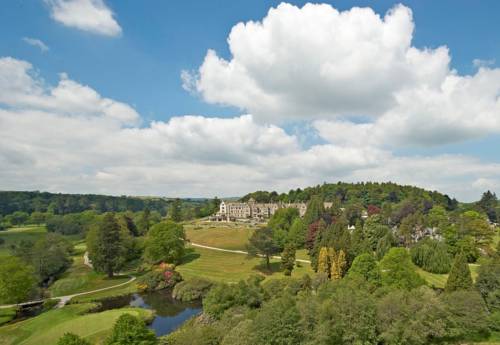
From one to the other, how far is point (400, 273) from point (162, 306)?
33.0 m

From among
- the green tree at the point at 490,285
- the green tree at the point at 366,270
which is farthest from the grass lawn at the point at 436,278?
the green tree at the point at 366,270

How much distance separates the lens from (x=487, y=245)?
5894 cm

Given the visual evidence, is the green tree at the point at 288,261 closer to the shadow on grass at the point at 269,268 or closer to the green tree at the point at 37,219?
the shadow on grass at the point at 269,268

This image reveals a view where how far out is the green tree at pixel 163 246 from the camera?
6249 centimetres

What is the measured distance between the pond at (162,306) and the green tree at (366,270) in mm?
22082

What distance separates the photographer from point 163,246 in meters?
63.1

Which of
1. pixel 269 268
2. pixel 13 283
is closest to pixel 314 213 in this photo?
pixel 269 268

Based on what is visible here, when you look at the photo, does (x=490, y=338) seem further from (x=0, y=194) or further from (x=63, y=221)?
(x=0, y=194)

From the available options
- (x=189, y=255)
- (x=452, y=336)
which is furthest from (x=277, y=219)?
(x=452, y=336)

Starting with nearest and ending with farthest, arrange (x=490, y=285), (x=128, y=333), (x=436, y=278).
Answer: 1. (x=128, y=333)
2. (x=490, y=285)
3. (x=436, y=278)

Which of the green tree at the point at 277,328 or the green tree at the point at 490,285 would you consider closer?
the green tree at the point at 277,328

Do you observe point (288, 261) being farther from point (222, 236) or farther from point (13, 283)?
point (13, 283)

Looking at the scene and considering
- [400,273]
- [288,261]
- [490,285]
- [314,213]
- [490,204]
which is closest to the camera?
[490,285]

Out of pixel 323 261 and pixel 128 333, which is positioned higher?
pixel 128 333
